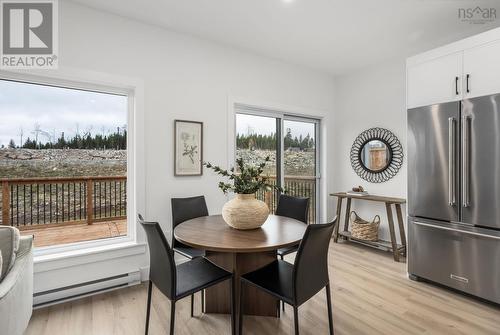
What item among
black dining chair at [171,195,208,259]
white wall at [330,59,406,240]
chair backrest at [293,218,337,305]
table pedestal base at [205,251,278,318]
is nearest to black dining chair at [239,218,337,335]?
chair backrest at [293,218,337,305]

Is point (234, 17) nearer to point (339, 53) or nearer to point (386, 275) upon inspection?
point (339, 53)

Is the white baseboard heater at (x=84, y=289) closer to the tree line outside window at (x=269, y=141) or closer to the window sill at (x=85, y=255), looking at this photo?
the window sill at (x=85, y=255)

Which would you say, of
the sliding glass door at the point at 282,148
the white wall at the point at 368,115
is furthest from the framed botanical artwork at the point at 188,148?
the white wall at the point at 368,115

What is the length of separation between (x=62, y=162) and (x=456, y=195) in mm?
3753

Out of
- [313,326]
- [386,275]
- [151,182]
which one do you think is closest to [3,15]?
[151,182]

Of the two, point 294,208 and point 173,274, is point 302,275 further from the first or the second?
point 294,208

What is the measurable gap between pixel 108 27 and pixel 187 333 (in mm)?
2845

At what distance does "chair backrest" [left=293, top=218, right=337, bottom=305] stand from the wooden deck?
7.04 ft

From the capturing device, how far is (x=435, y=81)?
2.76 metres

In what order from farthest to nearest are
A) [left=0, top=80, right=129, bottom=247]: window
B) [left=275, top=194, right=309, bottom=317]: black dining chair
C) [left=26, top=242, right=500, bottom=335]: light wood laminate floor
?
1. [left=275, top=194, right=309, bottom=317]: black dining chair
2. [left=0, top=80, right=129, bottom=247]: window
3. [left=26, top=242, right=500, bottom=335]: light wood laminate floor

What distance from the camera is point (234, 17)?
2.80 meters

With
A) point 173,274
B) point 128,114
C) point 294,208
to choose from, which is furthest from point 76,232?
point 294,208

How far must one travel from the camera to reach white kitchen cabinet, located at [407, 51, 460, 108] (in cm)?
260

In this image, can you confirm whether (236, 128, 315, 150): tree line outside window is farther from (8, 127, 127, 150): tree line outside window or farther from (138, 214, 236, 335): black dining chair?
(138, 214, 236, 335): black dining chair
